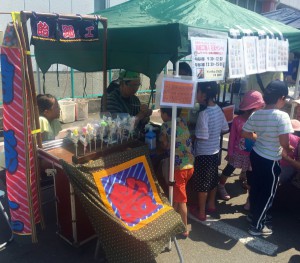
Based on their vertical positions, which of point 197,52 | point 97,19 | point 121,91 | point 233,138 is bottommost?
point 233,138

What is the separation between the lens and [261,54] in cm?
361

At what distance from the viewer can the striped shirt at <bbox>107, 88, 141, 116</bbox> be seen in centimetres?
370

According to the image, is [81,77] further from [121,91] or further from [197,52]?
[197,52]

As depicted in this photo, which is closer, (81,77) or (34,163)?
(34,163)

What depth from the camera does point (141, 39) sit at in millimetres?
2965

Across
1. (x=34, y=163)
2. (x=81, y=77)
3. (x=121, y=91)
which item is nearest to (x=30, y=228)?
(x=34, y=163)

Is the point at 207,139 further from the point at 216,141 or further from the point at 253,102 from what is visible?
the point at 253,102

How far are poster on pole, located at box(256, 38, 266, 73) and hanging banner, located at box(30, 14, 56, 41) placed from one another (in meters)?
2.33

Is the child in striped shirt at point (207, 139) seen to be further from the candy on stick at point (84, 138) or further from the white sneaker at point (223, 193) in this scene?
Answer: the candy on stick at point (84, 138)

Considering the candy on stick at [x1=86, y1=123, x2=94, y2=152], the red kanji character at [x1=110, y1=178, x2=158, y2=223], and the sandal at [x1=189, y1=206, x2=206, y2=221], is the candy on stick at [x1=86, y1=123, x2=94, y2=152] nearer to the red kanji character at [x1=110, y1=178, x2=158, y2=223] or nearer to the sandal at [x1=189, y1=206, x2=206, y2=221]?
the red kanji character at [x1=110, y1=178, x2=158, y2=223]

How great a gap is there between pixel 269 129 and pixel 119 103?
5.93 feet

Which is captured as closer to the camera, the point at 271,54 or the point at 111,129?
the point at 111,129

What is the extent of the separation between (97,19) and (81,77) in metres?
5.99

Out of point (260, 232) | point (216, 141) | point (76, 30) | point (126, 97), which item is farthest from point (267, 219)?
point (76, 30)
